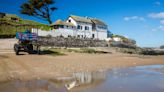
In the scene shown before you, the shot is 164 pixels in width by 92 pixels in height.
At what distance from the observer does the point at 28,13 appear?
56.8m

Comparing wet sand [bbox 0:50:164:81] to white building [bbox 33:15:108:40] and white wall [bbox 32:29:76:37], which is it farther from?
white building [bbox 33:15:108:40]

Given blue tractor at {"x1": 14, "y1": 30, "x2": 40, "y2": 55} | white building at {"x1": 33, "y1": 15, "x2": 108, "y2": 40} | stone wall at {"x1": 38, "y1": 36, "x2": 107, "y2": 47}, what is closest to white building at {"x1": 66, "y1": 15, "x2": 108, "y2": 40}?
white building at {"x1": 33, "y1": 15, "x2": 108, "y2": 40}

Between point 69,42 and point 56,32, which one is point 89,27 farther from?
point 56,32

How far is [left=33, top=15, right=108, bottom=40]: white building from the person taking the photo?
4715 cm

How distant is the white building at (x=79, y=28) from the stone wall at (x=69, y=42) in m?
2.07

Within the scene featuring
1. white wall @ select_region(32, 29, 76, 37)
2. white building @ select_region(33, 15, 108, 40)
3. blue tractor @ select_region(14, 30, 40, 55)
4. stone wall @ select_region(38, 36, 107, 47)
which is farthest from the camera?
white building @ select_region(33, 15, 108, 40)

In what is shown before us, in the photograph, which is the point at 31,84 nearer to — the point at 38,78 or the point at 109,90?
the point at 38,78

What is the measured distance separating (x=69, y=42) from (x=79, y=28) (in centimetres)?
1458

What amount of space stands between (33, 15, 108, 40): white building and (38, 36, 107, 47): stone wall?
6.80ft

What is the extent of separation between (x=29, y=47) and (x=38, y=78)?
13.2 m

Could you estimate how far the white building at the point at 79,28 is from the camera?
47.2 m

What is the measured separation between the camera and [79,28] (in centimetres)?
5831

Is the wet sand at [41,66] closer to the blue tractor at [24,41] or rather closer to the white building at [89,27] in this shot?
the blue tractor at [24,41]

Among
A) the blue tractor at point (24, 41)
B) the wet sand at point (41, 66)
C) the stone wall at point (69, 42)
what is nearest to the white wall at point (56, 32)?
the stone wall at point (69, 42)
